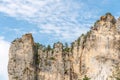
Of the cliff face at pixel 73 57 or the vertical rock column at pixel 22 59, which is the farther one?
the vertical rock column at pixel 22 59

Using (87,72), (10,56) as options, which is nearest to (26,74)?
(10,56)

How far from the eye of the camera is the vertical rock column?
89.5 meters

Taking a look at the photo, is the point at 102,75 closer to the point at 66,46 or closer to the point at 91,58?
the point at 91,58

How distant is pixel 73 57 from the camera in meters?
89.6

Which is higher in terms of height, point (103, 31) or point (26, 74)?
point (103, 31)

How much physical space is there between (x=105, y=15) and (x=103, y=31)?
3.11 meters

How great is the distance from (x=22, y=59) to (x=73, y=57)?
8999 millimetres

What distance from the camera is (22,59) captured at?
297 ft

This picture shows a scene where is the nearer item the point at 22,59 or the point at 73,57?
the point at 73,57

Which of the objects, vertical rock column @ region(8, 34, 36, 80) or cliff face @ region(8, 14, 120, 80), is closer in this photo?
cliff face @ region(8, 14, 120, 80)

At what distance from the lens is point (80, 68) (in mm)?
87125

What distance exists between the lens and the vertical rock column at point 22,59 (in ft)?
294

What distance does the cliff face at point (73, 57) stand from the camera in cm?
8388

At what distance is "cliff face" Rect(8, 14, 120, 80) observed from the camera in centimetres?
8388
